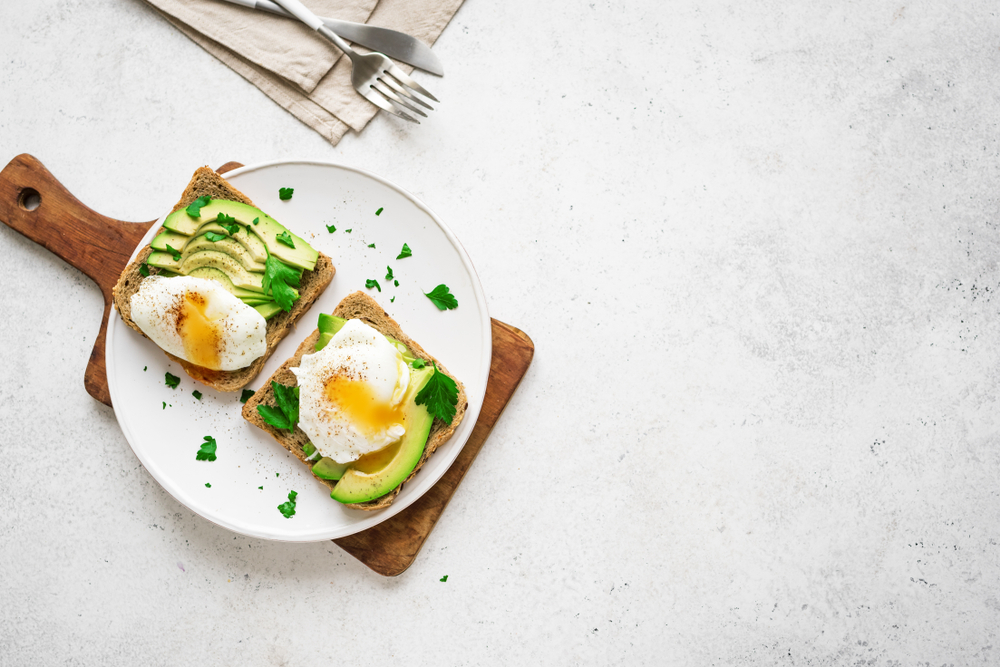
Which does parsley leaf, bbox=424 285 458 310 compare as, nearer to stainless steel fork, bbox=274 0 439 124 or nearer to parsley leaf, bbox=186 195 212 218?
stainless steel fork, bbox=274 0 439 124

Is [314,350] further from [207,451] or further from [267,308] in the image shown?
[207,451]

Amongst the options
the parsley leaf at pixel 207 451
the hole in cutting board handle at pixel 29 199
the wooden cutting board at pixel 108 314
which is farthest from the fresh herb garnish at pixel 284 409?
the hole in cutting board handle at pixel 29 199

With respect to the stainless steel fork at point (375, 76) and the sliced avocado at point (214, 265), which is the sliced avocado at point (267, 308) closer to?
the sliced avocado at point (214, 265)

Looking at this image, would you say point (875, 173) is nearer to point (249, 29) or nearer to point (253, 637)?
point (249, 29)

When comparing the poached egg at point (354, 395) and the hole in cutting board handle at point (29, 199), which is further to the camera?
the hole in cutting board handle at point (29, 199)

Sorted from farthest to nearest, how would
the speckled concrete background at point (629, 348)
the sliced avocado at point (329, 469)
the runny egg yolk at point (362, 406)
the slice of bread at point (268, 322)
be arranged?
1. the speckled concrete background at point (629, 348)
2. the slice of bread at point (268, 322)
3. the sliced avocado at point (329, 469)
4. the runny egg yolk at point (362, 406)

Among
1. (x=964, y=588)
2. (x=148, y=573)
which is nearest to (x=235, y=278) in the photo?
(x=148, y=573)
